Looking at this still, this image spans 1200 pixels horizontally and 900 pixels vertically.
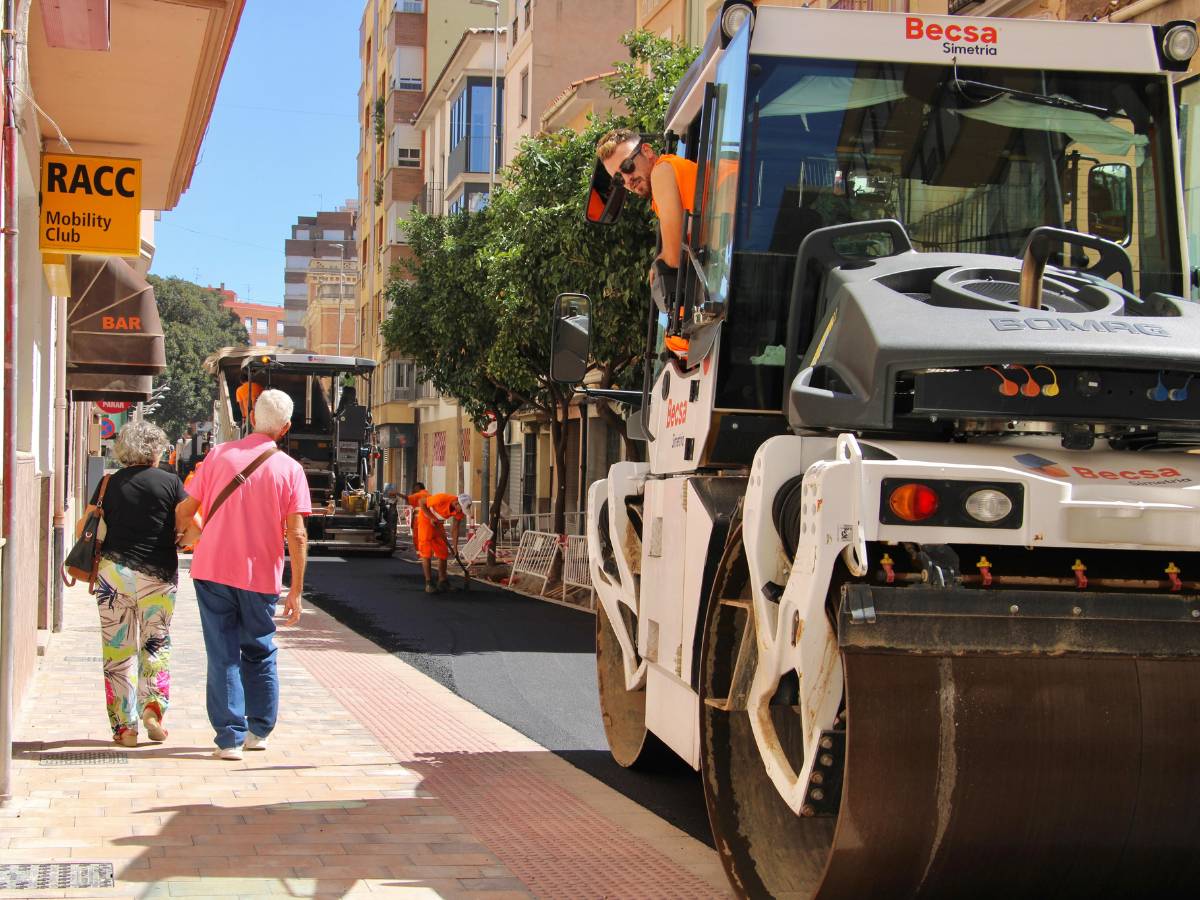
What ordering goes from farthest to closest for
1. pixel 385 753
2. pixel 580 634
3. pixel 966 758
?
pixel 580 634 < pixel 385 753 < pixel 966 758

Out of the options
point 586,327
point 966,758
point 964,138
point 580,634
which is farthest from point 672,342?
point 580,634

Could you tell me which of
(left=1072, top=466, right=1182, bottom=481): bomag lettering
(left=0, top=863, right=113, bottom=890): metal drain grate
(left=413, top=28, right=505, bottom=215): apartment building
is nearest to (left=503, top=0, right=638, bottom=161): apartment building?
(left=413, top=28, right=505, bottom=215): apartment building

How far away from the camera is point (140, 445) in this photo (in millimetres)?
8062

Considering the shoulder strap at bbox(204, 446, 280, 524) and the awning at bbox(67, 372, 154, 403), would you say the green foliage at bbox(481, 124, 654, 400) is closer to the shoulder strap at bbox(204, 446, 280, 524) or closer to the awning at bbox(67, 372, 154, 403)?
the awning at bbox(67, 372, 154, 403)

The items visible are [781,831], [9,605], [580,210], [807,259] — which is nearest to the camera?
[781,831]

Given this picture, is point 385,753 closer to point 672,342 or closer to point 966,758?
point 672,342

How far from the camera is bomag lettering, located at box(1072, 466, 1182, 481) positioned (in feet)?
14.4

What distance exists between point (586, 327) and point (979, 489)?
10.4 ft

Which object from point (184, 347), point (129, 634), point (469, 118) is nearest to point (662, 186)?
point (129, 634)

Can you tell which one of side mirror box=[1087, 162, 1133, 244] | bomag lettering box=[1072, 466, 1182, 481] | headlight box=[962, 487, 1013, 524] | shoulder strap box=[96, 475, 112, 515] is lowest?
shoulder strap box=[96, 475, 112, 515]

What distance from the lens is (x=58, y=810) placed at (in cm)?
630

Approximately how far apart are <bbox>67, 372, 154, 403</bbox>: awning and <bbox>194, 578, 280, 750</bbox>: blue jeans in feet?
32.0

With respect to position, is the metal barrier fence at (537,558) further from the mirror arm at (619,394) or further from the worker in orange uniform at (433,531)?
the mirror arm at (619,394)

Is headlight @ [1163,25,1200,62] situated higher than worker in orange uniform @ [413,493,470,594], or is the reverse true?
headlight @ [1163,25,1200,62]
